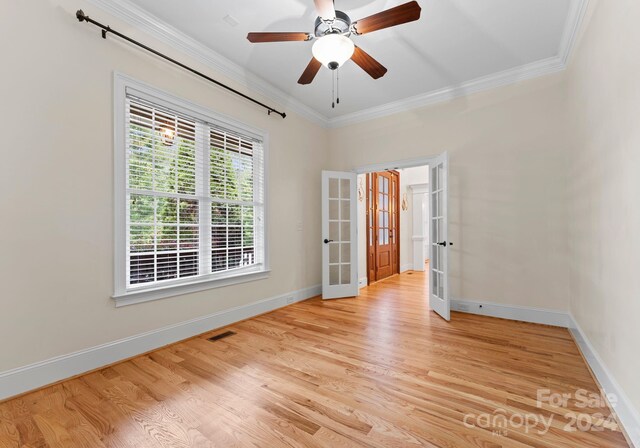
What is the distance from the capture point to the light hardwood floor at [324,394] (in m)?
1.58

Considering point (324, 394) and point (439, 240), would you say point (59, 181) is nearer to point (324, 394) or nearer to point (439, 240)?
point (324, 394)

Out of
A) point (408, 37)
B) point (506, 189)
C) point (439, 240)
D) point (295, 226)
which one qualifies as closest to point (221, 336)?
point (295, 226)

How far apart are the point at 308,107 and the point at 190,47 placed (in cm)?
196

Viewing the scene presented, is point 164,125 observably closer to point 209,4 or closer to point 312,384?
point 209,4

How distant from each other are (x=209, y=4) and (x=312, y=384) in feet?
10.5

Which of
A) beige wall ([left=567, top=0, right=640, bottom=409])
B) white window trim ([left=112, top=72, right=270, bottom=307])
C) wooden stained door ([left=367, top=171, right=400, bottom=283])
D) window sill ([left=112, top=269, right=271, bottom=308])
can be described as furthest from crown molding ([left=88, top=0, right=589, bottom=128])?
window sill ([left=112, top=269, right=271, bottom=308])

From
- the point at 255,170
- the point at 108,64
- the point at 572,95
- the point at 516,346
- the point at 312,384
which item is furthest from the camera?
the point at 255,170

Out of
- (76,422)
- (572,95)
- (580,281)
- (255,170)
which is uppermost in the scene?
(572,95)

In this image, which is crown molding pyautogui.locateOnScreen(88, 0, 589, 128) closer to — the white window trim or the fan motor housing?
the white window trim

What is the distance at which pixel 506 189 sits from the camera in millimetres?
3600

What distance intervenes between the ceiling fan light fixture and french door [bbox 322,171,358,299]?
251cm

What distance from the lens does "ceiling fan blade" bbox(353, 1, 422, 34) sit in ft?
6.29

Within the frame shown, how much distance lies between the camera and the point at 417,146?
4.28m

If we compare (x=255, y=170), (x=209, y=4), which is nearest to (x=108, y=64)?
(x=209, y=4)
